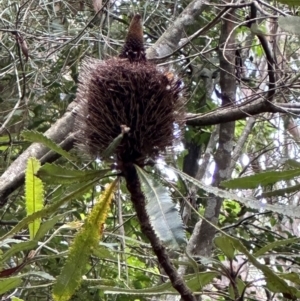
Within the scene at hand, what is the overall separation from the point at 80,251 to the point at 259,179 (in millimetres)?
283

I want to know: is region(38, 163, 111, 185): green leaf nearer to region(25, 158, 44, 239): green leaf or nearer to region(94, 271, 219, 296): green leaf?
region(25, 158, 44, 239): green leaf

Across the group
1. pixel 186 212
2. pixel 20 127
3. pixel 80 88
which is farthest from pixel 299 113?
pixel 20 127

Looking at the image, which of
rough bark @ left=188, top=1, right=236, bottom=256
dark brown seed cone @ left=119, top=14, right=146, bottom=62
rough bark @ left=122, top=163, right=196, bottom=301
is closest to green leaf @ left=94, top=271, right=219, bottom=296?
rough bark @ left=122, top=163, right=196, bottom=301

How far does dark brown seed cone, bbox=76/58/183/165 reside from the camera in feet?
2.71

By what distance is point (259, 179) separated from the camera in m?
0.83

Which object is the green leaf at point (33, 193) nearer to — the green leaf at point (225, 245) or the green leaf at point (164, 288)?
the green leaf at point (164, 288)

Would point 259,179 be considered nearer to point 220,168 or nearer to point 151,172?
point 151,172

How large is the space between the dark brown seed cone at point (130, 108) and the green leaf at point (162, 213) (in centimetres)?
5

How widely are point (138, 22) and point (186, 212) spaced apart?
48.7 inches

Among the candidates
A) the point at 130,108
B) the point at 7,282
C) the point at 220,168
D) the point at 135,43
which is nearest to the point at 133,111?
the point at 130,108

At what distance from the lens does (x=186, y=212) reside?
2016 mm

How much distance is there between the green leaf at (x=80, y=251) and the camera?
0.85 metres

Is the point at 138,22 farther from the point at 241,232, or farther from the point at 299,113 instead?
the point at 241,232

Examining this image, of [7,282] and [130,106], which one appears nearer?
[130,106]
